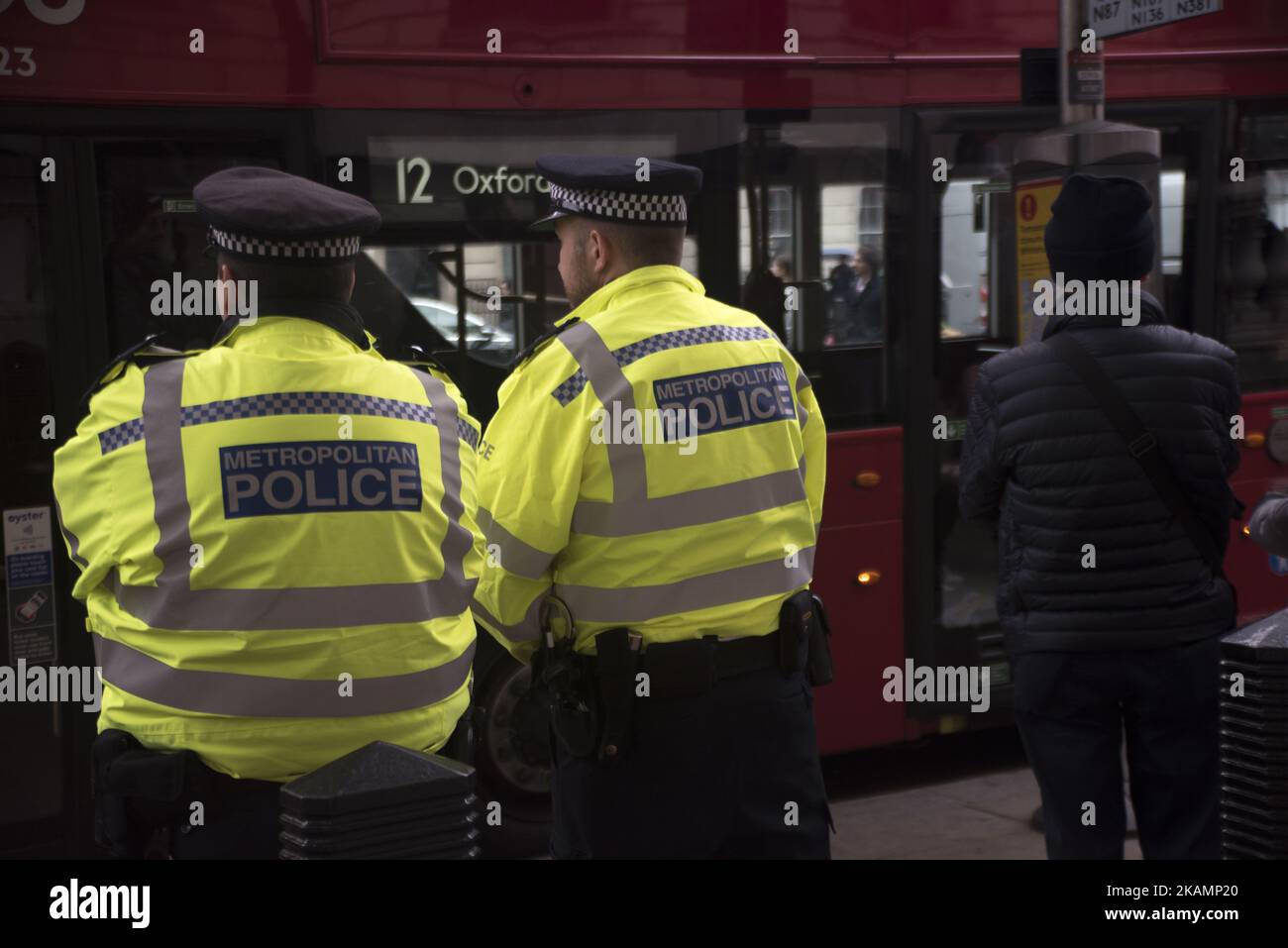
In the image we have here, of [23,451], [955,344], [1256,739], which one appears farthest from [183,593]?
[955,344]

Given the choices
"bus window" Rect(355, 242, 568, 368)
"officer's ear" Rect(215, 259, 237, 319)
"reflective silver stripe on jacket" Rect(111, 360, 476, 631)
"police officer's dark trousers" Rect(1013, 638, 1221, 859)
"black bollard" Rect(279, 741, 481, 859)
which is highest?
"officer's ear" Rect(215, 259, 237, 319)

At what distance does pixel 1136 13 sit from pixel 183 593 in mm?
4420

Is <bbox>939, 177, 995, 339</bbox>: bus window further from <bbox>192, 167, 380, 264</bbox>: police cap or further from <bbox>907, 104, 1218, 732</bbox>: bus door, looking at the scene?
<bbox>192, 167, 380, 264</bbox>: police cap

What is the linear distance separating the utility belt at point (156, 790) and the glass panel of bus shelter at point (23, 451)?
2.27 meters

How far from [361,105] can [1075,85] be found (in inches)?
99.2

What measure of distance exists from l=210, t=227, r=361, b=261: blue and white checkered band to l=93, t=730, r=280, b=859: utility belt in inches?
32.4

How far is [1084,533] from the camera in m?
3.77

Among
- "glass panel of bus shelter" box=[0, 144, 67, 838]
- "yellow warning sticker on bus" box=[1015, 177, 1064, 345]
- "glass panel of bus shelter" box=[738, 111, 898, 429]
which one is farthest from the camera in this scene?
"glass panel of bus shelter" box=[738, 111, 898, 429]

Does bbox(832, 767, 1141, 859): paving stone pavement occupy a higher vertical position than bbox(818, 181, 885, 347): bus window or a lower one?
lower

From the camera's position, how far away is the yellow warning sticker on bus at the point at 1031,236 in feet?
19.3

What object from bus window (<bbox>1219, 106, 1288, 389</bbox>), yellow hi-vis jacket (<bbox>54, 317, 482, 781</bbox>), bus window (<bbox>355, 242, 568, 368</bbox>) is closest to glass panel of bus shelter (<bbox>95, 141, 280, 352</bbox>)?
bus window (<bbox>355, 242, 568, 368</bbox>)

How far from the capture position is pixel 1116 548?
3.78 m

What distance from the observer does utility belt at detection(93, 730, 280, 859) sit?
2.71m
